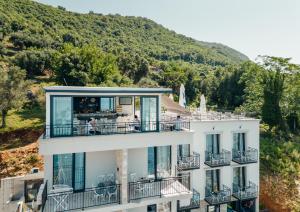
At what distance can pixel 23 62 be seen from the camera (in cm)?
5325

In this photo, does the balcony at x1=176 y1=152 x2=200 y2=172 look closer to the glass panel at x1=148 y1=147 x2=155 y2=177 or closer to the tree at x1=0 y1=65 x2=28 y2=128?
the glass panel at x1=148 y1=147 x2=155 y2=177

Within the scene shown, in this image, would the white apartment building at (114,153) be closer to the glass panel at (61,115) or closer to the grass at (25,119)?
the glass panel at (61,115)

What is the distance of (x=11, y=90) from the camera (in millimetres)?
34031

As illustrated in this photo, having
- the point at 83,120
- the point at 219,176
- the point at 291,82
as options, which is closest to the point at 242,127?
the point at 219,176

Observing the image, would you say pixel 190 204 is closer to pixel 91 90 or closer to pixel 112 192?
pixel 112 192

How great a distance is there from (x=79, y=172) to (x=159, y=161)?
4957mm

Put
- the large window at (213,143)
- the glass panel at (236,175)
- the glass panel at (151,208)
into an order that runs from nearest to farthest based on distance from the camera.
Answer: the glass panel at (151,208), the large window at (213,143), the glass panel at (236,175)

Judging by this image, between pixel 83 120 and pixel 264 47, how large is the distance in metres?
45.4

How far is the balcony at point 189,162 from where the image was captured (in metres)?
19.9

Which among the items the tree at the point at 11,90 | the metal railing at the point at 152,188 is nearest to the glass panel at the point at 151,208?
the metal railing at the point at 152,188

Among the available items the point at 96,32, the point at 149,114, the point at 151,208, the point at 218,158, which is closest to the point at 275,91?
the point at 218,158

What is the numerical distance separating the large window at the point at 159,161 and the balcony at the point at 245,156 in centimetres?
786

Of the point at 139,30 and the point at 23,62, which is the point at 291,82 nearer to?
the point at 23,62

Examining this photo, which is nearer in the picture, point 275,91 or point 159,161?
point 159,161
